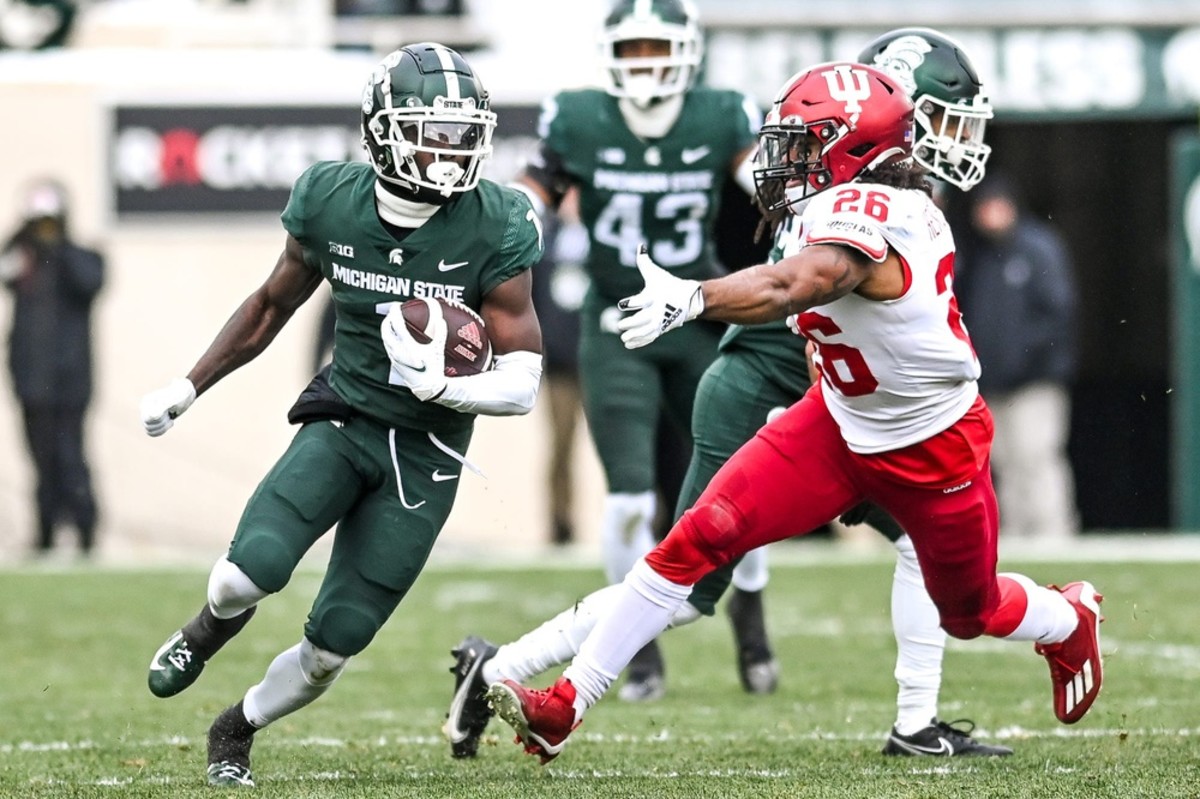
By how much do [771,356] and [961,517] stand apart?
1194 mm

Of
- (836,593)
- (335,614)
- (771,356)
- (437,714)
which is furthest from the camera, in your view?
(836,593)

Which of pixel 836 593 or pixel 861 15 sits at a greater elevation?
pixel 861 15

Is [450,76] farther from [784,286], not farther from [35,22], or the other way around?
[35,22]

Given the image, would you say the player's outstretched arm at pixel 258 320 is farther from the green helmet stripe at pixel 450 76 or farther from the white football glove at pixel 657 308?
the white football glove at pixel 657 308

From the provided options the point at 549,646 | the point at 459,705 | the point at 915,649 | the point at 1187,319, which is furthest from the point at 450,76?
the point at 1187,319

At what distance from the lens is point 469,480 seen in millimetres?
13391

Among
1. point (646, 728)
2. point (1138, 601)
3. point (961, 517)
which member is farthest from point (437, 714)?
point (1138, 601)

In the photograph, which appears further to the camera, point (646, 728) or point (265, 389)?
point (265, 389)

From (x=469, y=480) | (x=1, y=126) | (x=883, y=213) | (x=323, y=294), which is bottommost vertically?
(x=469, y=480)

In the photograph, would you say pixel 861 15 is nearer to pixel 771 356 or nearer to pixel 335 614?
pixel 771 356

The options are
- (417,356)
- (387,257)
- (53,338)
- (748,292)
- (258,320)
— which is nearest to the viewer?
(748,292)

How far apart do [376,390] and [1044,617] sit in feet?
5.70

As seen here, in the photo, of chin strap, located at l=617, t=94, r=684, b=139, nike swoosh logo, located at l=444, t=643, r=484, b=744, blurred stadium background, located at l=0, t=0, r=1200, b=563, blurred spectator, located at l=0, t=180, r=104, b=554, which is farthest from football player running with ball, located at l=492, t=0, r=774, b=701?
blurred stadium background, located at l=0, t=0, r=1200, b=563

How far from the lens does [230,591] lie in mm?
4879
